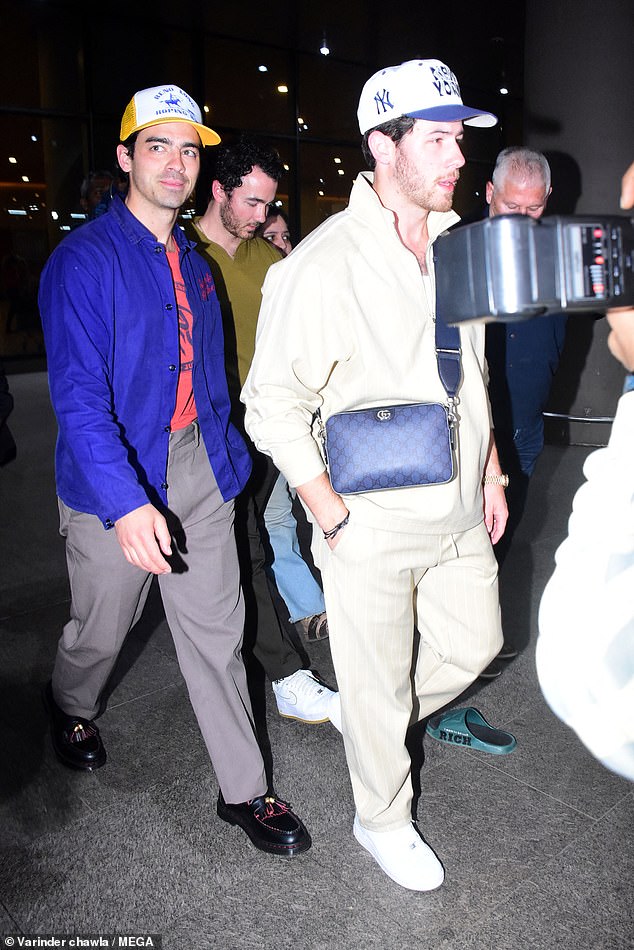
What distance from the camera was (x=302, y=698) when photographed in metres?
2.95

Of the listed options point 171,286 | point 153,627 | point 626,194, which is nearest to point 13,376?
point 153,627

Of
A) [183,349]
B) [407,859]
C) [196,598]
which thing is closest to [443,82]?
[183,349]

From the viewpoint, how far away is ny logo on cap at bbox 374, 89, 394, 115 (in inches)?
78.8

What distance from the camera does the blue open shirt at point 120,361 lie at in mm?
2055

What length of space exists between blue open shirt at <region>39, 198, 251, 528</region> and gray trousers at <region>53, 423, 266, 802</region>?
6 cm

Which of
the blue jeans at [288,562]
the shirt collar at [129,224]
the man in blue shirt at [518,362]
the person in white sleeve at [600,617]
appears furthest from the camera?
the blue jeans at [288,562]

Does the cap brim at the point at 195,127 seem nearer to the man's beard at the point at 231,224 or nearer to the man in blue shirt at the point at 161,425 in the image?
the man in blue shirt at the point at 161,425

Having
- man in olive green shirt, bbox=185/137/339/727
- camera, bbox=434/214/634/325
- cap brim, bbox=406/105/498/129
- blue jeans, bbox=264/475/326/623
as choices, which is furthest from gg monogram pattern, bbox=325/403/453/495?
blue jeans, bbox=264/475/326/623

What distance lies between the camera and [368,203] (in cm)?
203

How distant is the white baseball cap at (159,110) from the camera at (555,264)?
141 cm

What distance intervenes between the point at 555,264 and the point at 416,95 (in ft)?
3.39

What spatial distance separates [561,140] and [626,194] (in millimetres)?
6746

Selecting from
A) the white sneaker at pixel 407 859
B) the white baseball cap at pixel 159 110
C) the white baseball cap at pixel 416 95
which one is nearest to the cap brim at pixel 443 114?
the white baseball cap at pixel 416 95

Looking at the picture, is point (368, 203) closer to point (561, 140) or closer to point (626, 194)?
point (626, 194)
